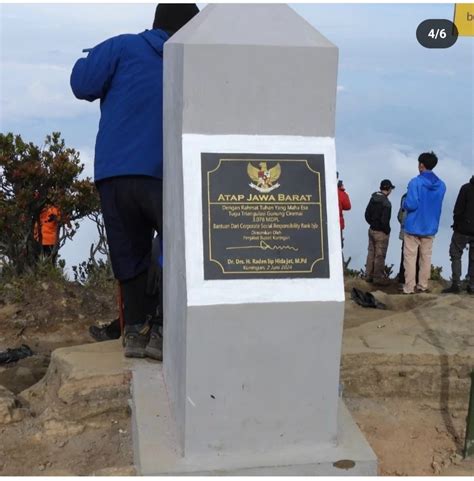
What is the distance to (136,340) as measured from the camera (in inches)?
193

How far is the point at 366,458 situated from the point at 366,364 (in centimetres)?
160

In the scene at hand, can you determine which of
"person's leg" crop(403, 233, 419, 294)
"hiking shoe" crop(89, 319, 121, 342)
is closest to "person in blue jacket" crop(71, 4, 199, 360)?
"hiking shoe" crop(89, 319, 121, 342)

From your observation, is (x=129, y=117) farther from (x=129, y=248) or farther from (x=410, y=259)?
(x=410, y=259)

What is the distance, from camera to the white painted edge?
11.2ft

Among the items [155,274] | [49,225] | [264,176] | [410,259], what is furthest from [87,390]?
[410,259]

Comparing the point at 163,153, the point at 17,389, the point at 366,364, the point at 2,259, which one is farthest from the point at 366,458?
the point at 2,259

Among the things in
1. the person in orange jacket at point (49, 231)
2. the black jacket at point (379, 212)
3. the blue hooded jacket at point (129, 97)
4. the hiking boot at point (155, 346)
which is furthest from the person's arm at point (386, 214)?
the blue hooded jacket at point (129, 97)

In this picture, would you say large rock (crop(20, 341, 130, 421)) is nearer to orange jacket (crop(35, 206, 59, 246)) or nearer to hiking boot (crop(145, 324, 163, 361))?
hiking boot (crop(145, 324, 163, 361))

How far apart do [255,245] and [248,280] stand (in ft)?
0.56

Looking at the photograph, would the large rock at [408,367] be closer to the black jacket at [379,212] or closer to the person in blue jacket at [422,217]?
the person in blue jacket at [422,217]

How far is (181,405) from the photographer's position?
3.67m

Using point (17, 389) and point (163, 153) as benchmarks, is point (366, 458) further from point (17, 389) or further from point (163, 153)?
point (17, 389)

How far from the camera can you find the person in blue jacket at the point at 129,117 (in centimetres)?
448

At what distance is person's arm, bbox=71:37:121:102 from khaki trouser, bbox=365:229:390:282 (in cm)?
659
